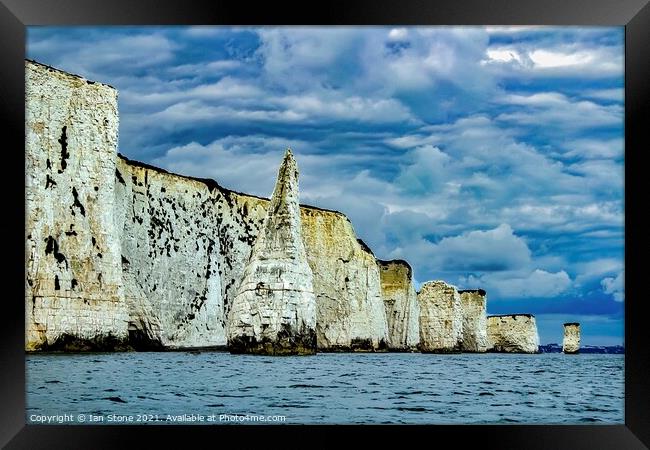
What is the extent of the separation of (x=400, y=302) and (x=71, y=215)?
122ft

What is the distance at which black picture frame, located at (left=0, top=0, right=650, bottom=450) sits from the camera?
8.77 meters

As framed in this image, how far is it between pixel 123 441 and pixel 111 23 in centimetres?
464

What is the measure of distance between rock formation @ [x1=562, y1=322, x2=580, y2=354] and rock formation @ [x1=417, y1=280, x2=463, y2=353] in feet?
84.8

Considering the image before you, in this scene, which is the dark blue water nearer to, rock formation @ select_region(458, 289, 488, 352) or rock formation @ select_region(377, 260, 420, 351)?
rock formation @ select_region(458, 289, 488, 352)

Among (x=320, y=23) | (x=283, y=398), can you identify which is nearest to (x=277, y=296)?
(x=283, y=398)

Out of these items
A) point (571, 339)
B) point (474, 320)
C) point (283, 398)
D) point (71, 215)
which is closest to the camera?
point (283, 398)

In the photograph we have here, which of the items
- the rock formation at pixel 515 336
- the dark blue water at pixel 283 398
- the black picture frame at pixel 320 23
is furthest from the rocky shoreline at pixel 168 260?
the rock formation at pixel 515 336

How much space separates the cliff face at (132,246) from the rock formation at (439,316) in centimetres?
473

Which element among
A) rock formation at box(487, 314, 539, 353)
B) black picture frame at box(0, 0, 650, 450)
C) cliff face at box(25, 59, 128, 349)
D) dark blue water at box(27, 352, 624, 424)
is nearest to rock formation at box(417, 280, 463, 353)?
cliff face at box(25, 59, 128, 349)

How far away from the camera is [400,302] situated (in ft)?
200

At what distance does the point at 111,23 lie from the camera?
8.81 metres

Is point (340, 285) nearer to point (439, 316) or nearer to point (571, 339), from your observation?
point (439, 316)

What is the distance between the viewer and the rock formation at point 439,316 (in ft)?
153

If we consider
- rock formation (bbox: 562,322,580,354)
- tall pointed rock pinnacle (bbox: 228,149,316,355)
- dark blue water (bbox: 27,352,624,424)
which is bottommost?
rock formation (bbox: 562,322,580,354)
